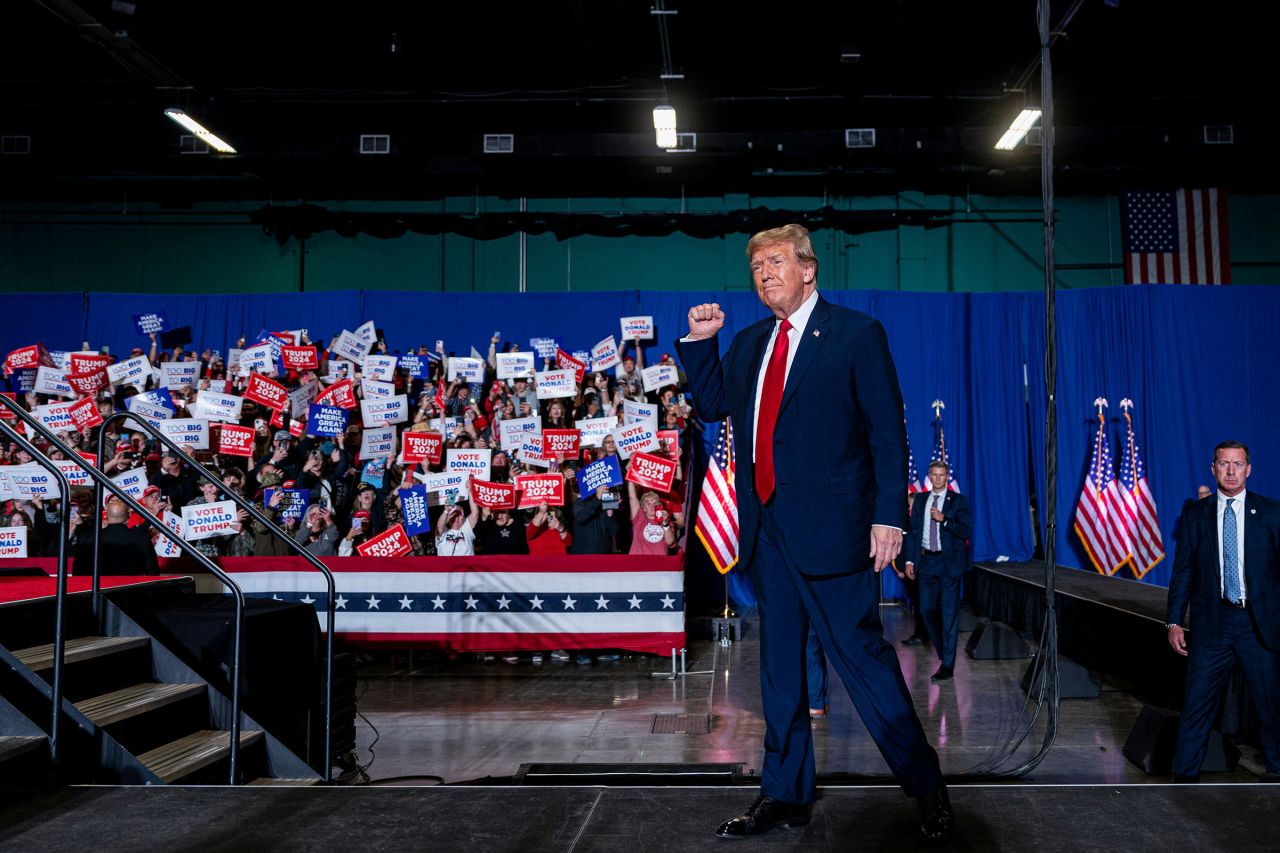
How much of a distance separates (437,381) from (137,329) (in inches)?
186

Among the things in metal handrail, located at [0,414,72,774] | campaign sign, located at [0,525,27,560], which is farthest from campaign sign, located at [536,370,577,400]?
metal handrail, located at [0,414,72,774]

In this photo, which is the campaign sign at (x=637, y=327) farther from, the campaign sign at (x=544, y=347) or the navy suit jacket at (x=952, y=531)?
the navy suit jacket at (x=952, y=531)

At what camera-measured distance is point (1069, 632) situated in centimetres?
824

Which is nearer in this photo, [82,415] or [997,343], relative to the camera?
[82,415]

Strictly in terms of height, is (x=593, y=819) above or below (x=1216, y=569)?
below

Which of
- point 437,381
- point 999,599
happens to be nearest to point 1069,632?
point 999,599

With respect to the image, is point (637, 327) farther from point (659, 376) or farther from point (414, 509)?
point (414, 509)

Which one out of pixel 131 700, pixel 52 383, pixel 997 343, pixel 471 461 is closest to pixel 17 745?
pixel 131 700

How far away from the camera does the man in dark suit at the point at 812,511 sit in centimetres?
231

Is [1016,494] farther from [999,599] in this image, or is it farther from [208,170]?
[208,170]

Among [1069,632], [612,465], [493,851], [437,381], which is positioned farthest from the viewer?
[437,381]

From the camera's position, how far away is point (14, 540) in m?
9.48

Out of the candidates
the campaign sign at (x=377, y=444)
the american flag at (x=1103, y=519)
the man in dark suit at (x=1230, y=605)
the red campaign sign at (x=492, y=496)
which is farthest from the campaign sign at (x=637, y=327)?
the man in dark suit at (x=1230, y=605)

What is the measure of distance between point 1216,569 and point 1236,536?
0.18 metres
